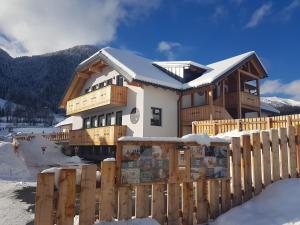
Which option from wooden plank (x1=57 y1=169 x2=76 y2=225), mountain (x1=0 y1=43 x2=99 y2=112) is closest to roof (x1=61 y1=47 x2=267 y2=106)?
wooden plank (x1=57 y1=169 x2=76 y2=225)

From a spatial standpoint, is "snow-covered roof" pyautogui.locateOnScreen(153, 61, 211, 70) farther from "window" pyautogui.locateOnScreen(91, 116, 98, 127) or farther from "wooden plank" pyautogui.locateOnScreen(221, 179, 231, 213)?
"wooden plank" pyautogui.locateOnScreen(221, 179, 231, 213)

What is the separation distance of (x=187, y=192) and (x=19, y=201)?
5.25 metres

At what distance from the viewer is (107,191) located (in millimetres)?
4867

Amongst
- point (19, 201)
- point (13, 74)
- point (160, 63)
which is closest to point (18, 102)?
point (13, 74)

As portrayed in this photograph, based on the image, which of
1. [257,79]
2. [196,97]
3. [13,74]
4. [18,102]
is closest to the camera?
[196,97]

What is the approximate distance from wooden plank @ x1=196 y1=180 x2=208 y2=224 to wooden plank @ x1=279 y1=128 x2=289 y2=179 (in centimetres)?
205

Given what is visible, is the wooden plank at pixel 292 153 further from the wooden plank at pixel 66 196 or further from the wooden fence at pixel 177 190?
the wooden plank at pixel 66 196

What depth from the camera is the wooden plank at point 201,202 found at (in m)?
5.66

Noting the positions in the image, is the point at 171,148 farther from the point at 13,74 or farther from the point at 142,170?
the point at 13,74

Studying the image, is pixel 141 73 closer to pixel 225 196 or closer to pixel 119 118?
pixel 119 118

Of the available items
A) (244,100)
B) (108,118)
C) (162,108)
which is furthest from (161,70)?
(244,100)

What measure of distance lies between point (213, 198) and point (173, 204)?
92 centimetres

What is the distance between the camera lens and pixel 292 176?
262 inches

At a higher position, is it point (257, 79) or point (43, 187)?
point (257, 79)
